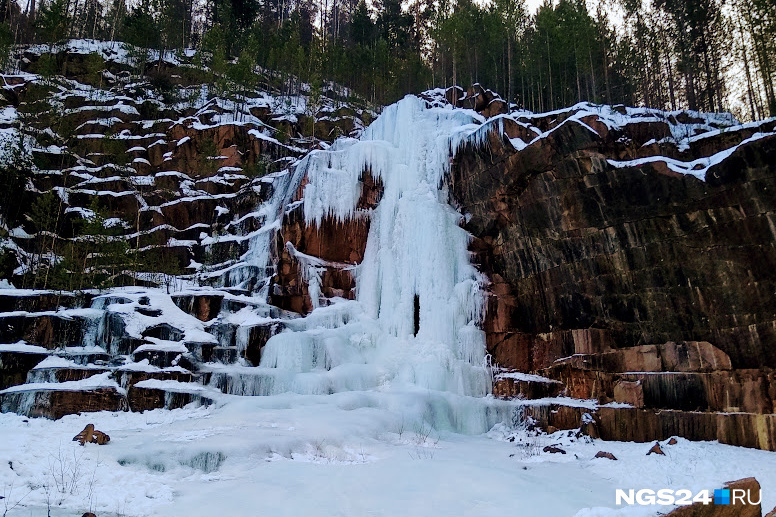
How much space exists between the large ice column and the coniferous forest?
1096 cm

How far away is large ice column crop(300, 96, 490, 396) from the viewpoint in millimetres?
16719

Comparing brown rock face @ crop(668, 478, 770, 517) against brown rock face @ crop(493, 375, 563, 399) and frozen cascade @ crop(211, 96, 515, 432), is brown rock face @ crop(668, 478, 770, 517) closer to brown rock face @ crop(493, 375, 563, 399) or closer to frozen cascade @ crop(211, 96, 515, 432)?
frozen cascade @ crop(211, 96, 515, 432)

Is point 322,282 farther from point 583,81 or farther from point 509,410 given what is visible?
point 583,81

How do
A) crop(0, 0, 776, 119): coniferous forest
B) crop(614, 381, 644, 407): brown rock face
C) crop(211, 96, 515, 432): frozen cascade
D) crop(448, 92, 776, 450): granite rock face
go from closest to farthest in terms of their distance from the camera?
crop(448, 92, 776, 450): granite rock face, crop(614, 381, 644, 407): brown rock face, crop(211, 96, 515, 432): frozen cascade, crop(0, 0, 776, 119): coniferous forest

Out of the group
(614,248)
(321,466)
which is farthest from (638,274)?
(321,466)

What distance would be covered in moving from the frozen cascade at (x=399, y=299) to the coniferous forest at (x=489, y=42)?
12119 mm

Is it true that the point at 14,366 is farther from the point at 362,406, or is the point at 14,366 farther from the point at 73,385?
the point at 362,406

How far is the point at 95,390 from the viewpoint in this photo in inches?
551

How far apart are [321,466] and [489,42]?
35810 millimetres

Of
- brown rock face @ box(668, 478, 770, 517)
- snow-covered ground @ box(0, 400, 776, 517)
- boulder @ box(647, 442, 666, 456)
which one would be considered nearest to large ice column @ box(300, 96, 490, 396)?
snow-covered ground @ box(0, 400, 776, 517)

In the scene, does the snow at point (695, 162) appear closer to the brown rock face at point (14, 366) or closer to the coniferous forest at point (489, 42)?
the coniferous forest at point (489, 42)

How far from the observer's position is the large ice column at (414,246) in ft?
54.9

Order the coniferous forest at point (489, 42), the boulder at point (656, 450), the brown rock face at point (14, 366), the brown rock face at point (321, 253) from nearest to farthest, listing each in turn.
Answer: the boulder at point (656, 450)
the brown rock face at point (14, 366)
the brown rock face at point (321, 253)
the coniferous forest at point (489, 42)

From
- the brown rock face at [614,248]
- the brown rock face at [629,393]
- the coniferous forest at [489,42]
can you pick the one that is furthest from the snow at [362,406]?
the coniferous forest at [489,42]
